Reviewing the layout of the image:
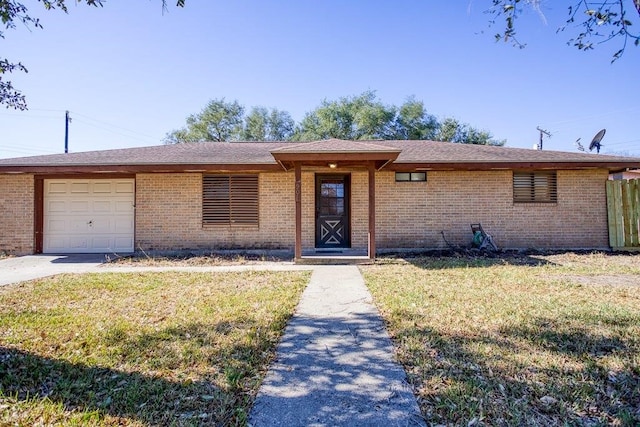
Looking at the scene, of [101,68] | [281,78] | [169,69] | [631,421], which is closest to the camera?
[631,421]

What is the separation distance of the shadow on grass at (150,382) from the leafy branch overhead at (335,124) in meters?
28.6

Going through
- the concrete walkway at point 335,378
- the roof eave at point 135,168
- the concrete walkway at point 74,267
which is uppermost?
the roof eave at point 135,168

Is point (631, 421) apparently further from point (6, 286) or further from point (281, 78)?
point (281, 78)

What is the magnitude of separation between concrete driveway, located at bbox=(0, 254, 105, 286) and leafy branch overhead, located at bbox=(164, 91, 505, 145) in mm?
23867

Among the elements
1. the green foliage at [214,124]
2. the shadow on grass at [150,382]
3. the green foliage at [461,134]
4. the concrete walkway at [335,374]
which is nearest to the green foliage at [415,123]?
the green foliage at [461,134]

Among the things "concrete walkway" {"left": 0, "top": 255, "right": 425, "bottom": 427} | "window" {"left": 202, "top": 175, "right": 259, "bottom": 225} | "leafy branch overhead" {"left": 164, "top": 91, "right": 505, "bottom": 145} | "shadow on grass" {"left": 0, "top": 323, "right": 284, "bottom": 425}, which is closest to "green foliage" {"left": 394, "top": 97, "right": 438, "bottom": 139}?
"leafy branch overhead" {"left": 164, "top": 91, "right": 505, "bottom": 145}

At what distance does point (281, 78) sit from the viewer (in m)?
19.0

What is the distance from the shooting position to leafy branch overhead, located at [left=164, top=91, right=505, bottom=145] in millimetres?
31188

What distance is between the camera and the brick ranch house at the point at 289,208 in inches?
406

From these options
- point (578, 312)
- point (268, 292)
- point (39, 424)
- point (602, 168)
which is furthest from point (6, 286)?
point (602, 168)

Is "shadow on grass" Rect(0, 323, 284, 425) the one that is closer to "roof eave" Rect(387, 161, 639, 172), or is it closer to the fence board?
"roof eave" Rect(387, 161, 639, 172)

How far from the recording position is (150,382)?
265cm

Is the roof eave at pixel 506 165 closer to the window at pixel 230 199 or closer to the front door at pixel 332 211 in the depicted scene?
the front door at pixel 332 211

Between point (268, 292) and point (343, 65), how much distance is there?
16769 millimetres
